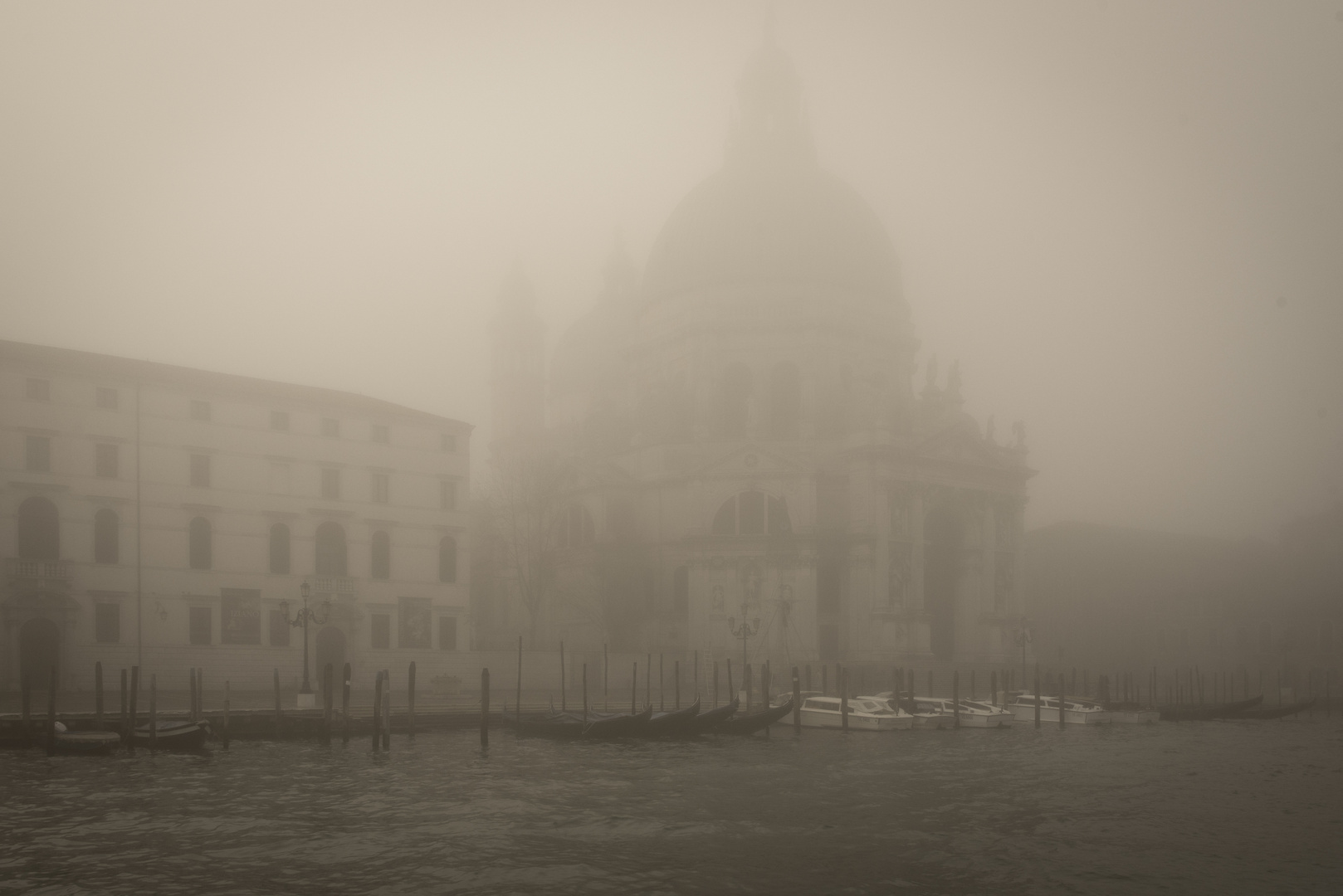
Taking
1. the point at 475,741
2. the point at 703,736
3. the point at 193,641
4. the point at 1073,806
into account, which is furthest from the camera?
the point at 193,641

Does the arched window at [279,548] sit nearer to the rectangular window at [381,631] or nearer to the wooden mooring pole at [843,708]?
the rectangular window at [381,631]

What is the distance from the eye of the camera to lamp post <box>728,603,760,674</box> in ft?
148

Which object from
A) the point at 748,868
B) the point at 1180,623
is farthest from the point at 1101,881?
the point at 1180,623

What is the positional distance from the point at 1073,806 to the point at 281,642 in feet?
90.1

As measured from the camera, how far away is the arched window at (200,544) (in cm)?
4253

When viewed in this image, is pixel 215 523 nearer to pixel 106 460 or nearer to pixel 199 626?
pixel 199 626

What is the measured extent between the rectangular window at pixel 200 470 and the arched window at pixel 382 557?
640 cm

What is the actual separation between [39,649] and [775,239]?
3795cm

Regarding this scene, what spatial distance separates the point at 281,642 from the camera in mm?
43281

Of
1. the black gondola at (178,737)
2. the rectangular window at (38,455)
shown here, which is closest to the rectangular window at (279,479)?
the rectangular window at (38,455)

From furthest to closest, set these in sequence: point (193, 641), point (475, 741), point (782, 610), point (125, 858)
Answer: point (782, 610)
point (193, 641)
point (475, 741)
point (125, 858)

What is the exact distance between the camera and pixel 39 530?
130 ft

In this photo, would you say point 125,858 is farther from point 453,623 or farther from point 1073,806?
point 453,623

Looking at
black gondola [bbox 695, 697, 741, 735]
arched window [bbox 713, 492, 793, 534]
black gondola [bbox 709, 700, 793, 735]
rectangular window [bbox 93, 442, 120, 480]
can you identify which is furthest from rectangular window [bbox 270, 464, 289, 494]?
arched window [bbox 713, 492, 793, 534]
